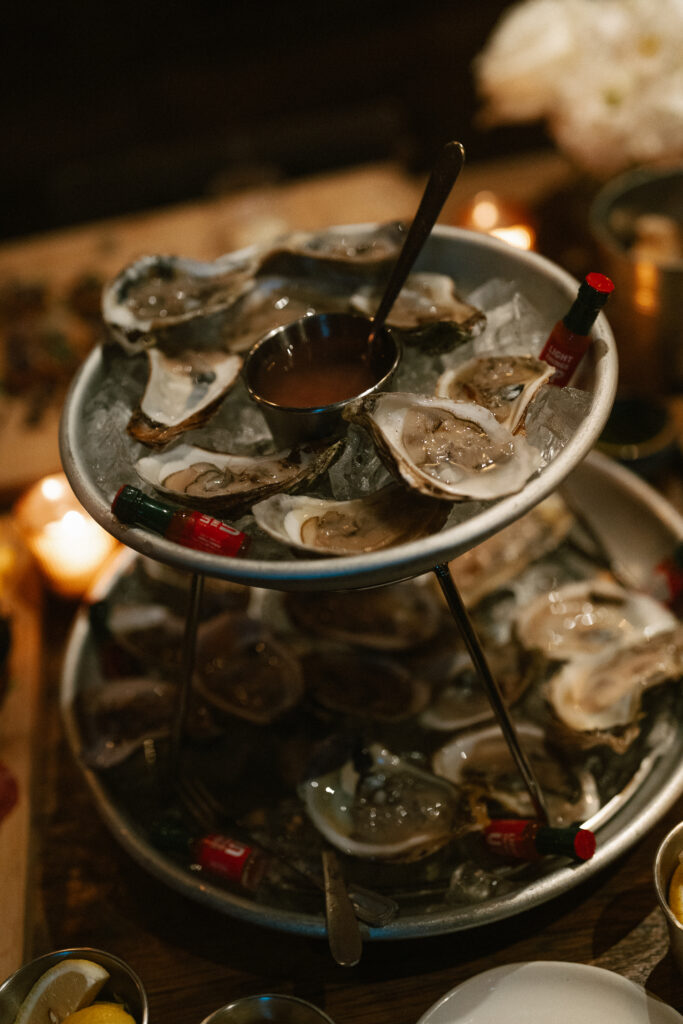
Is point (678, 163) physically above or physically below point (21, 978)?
above

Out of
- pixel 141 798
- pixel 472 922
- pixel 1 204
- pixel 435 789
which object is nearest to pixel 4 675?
pixel 141 798

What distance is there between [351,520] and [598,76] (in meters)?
1.49

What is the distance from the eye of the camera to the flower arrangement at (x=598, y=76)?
1779mm

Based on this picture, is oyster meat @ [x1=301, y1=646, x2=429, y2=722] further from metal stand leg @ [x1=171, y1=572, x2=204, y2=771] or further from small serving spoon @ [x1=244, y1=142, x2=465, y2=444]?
small serving spoon @ [x1=244, y1=142, x2=465, y2=444]

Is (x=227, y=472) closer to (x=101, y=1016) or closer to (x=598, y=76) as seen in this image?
(x=101, y=1016)

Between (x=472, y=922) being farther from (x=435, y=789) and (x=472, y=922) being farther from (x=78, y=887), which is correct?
(x=78, y=887)

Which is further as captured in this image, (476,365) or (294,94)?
(294,94)

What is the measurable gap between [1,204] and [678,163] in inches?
133

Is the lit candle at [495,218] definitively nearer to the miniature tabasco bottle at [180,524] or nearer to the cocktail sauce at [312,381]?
the cocktail sauce at [312,381]

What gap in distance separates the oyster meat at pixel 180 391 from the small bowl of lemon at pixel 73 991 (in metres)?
0.67

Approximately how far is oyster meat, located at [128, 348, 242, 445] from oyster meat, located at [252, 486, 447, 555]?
0.21 meters

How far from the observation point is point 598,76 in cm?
187

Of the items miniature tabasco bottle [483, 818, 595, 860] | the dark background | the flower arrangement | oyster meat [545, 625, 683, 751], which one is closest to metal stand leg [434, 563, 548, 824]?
miniature tabasco bottle [483, 818, 595, 860]

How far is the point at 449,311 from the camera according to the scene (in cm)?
117
